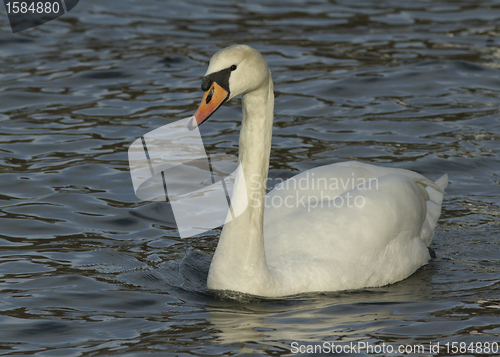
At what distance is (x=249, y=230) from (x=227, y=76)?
3.95 feet

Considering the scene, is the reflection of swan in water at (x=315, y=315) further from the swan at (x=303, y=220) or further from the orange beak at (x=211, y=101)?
the orange beak at (x=211, y=101)

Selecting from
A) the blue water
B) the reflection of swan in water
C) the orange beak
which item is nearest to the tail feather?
the blue water

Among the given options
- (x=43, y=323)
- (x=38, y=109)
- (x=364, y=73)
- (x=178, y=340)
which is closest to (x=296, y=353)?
(x=178, y=340)

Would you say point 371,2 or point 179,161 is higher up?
point 371,2

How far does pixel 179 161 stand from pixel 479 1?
9419mm

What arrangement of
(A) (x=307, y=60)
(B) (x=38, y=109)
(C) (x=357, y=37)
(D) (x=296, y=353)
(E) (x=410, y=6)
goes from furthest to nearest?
(E) (x=410, y=6) → (C) (x=357, y=37) → (A) (x=307, y=60) → (B) (x=38, y=109) → (D) (x=296, y=353)

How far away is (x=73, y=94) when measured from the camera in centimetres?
1154

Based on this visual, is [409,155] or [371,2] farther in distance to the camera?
[371,2]

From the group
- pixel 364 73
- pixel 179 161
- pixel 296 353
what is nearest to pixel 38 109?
pixel 179 161

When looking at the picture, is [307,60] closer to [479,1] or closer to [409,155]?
[409,155]

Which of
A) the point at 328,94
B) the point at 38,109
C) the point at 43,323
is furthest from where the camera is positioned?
the point at 328,94

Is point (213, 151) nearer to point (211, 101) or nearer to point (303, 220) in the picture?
point (303, 220)

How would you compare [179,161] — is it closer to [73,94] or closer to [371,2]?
[73,94]

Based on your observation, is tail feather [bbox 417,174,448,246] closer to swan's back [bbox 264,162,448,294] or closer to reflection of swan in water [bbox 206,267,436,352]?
swan's back [bbox 264,162,448,294]
